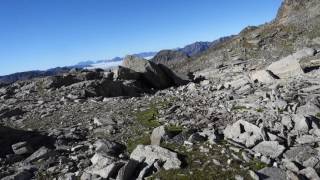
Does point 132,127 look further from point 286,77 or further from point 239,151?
point 286,77

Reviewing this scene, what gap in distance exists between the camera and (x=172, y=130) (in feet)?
73.2

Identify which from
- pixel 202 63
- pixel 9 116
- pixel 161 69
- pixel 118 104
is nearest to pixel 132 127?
pixel 118 104

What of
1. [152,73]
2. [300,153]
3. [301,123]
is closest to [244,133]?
[301,123]

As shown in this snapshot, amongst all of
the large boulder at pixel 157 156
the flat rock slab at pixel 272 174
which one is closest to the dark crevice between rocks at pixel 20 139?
the large boulder at pixel 157 156

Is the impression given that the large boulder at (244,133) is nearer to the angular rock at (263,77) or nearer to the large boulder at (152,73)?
the angular rock at (263,77)

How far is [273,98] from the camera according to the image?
2575 centimetres

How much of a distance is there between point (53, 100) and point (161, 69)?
1654 centimetres

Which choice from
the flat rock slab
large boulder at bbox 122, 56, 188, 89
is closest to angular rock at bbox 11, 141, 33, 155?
the flat rock slab

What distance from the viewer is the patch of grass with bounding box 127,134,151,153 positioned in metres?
21.7

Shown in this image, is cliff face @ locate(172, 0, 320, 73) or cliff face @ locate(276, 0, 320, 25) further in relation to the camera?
cliff face @ locate(276, 0, 320, 25)

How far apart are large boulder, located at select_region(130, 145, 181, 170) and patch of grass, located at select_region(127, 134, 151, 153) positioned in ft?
8.65

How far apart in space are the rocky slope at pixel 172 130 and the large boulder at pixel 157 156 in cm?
4

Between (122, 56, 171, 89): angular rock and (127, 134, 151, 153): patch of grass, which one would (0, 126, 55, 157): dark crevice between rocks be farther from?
(122, 56, 171, 89): angular rock

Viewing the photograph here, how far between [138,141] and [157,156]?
4.43 metres
